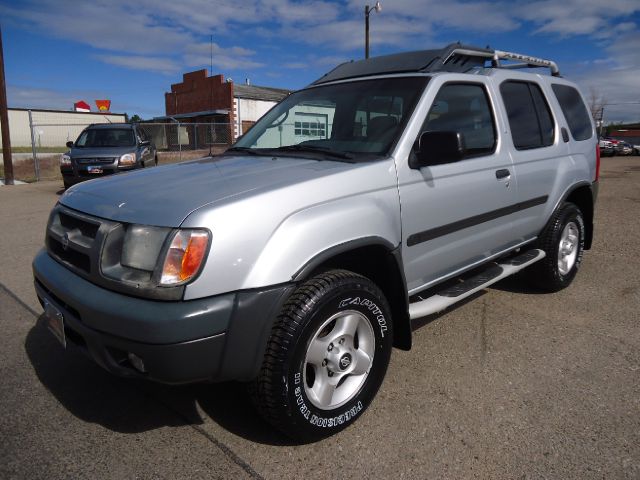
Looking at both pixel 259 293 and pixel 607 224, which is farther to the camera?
pixel 607 224

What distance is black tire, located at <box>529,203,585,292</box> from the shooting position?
13.9ft

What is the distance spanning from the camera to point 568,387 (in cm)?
285

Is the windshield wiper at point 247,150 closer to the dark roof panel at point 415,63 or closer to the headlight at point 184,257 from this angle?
the dark roof panel at point 415,63

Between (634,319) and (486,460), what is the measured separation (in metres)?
2.39

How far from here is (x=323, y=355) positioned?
2.38 metres

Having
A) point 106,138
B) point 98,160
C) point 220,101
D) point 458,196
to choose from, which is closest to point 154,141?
point 106,138

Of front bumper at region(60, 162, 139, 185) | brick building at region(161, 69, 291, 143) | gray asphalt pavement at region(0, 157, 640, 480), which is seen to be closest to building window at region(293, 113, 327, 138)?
gray asphalt pavement at region(0, 157, 640, 480)

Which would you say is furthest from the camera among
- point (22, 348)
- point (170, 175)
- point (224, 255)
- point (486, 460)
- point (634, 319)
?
point (634, 319)

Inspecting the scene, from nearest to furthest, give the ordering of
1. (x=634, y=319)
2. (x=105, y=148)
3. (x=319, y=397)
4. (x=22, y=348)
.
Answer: (x=319, y=397), (x=22, y=348), (x=634, y=319), (x=105, y=148)

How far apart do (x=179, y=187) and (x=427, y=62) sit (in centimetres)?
195

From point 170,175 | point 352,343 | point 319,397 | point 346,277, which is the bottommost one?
point 319,397

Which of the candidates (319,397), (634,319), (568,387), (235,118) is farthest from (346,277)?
(235,118)

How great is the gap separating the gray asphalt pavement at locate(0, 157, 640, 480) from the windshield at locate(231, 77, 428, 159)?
1.48 metres

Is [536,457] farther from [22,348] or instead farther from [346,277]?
[22,348]
